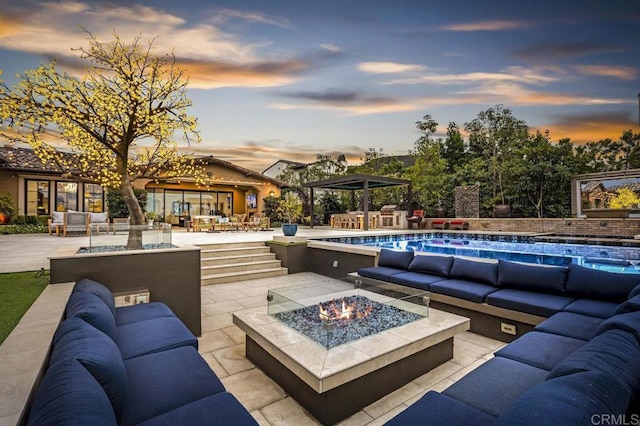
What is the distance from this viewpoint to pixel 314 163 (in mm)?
22219

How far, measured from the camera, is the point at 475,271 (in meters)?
4.45

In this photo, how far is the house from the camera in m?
13.8

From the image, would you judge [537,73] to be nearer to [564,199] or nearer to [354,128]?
[564,199]

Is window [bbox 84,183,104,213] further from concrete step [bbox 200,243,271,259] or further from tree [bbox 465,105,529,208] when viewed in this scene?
tree [bbox 465,105,529,208]

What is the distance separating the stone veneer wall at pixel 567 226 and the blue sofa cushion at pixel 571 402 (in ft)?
42.4

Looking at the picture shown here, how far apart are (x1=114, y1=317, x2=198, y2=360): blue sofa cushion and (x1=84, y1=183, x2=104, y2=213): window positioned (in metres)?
15.3

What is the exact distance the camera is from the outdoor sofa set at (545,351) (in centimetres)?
112

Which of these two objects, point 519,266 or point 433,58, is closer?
point 519,266

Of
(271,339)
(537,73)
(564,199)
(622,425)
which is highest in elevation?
(537,73)

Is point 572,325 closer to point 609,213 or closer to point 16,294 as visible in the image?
point 16,294

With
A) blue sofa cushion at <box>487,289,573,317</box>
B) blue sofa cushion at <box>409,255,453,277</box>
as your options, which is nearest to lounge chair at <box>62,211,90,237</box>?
blue sofa cushion at <box>409,255,453,277</box>

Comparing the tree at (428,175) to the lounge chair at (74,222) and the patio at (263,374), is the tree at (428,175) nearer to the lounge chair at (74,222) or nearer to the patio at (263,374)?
the patio at (263,374)

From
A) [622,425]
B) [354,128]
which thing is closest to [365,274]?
[622,425]

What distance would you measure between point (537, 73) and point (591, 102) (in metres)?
3.47
